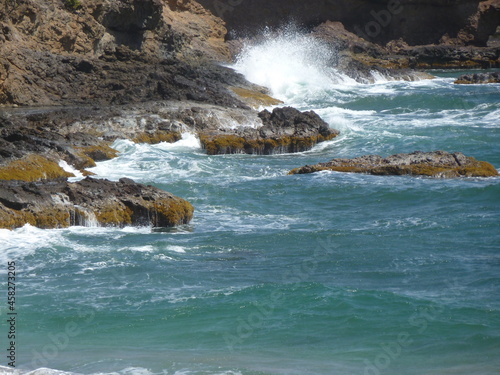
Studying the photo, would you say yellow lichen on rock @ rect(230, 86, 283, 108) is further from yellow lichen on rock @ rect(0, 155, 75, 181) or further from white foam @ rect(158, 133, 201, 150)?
yellow lichen on rock @ rect(0, 155, 75, 181)

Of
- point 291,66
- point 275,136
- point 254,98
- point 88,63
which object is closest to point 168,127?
point 275,136

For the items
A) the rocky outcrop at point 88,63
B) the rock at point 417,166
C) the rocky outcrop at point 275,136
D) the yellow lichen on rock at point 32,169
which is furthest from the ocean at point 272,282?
the rocky outcrop at point 88,63

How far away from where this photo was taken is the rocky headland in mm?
Result: 13109

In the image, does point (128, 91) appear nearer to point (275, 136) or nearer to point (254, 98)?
point (254, 98)

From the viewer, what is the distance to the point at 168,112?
76.1 feet

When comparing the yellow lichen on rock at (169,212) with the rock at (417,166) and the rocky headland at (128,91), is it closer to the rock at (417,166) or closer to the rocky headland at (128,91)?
the rocky headland at (128,91)

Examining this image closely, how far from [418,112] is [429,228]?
16414mm

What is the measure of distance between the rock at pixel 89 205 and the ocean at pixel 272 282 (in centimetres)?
25

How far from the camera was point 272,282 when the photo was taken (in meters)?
10.2

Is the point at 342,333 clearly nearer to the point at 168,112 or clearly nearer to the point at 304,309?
the point at 304,309

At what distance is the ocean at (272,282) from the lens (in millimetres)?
7918

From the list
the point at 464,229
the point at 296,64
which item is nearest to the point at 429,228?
the point at 464,229

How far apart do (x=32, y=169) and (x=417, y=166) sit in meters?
7.93

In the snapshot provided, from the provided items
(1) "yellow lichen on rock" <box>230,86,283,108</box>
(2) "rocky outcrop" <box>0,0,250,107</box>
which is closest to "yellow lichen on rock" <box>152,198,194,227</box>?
(2) "rocky outcrop" <box>0,0,250,107</box>
